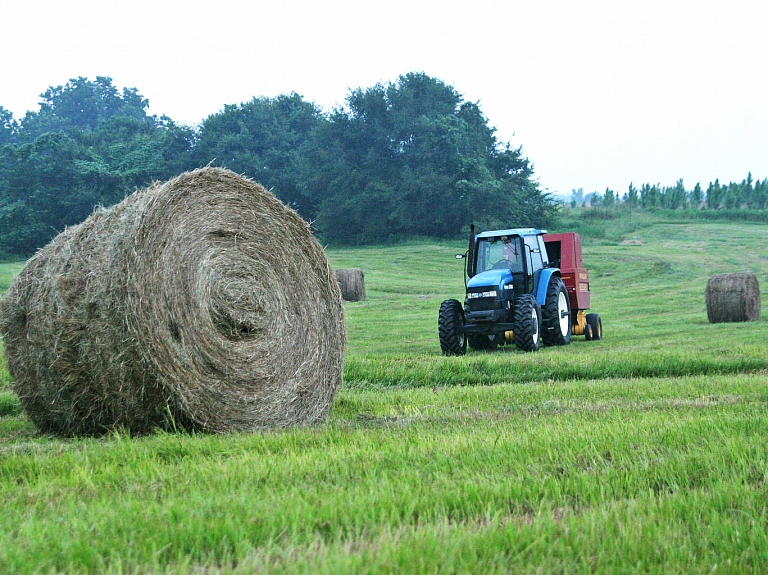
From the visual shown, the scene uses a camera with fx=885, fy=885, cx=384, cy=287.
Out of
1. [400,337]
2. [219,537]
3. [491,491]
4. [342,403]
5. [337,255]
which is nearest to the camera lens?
[219,537]

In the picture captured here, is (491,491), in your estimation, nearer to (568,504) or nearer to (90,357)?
(568,504)

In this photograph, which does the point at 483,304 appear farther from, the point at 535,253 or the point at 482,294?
the point at 535,253

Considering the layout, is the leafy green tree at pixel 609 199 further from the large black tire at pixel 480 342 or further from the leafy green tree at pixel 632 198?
the large black tire at pixel 480 342

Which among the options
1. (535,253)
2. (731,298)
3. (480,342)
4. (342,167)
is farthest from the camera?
(342,167)

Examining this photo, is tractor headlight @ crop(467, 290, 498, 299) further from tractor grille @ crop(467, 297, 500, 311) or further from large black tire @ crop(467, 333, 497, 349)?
large black tire @ crop(467, 333, 497, 349)

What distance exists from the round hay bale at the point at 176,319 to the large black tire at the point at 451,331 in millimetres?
6591

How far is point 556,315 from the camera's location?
14844 millimetres

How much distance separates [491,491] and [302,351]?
368 cm

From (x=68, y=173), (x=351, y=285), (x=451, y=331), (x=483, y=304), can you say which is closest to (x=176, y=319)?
(x=451, y=331)

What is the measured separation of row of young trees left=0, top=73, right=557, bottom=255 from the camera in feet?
167

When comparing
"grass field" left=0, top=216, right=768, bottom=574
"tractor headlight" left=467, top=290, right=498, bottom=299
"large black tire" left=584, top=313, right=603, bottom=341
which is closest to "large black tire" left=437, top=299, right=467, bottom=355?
"tractor headlight" left=467, top=290, right=498, bottom=299

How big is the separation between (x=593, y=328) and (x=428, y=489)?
521 inches

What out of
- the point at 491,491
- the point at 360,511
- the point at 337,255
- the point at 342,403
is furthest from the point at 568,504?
the point at 337,255

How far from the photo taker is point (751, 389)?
7.66 metres
